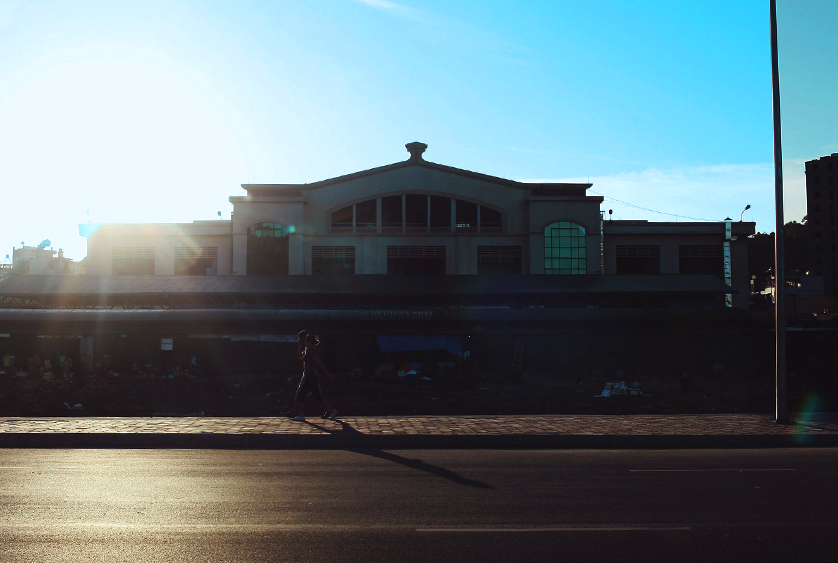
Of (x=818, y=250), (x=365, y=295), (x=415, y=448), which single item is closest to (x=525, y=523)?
(x=415, y=448)

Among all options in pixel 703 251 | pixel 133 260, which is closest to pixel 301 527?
pixel 133 260

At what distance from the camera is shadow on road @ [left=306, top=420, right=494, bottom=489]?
8500mm

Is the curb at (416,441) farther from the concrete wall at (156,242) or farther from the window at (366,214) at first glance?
the concrete wall at (156,242)

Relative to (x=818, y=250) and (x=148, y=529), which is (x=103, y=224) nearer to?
(x=148, y=529)

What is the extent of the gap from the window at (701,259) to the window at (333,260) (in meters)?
24.2

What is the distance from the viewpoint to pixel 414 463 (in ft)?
32.7

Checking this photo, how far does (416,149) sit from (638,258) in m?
18.3

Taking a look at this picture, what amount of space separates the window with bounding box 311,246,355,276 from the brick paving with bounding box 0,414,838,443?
27.6m

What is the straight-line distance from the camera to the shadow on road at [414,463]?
8.50 meters

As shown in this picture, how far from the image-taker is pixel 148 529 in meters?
6.30

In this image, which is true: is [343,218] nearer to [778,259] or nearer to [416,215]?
[416,215]

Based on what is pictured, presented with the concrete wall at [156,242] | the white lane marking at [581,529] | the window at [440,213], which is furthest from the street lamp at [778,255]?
the concrete wall at [156,242]

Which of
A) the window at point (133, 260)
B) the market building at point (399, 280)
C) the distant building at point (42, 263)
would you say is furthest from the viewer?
the distant building at point (42, 263)

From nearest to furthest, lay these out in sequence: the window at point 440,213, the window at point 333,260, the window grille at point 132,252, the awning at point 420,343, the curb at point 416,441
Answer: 1. the curb at point 416,441
2. the awning at point 420,343
3. the window at point 333,260
4. the window at point 440,213
5. the window grille at point 132,252
